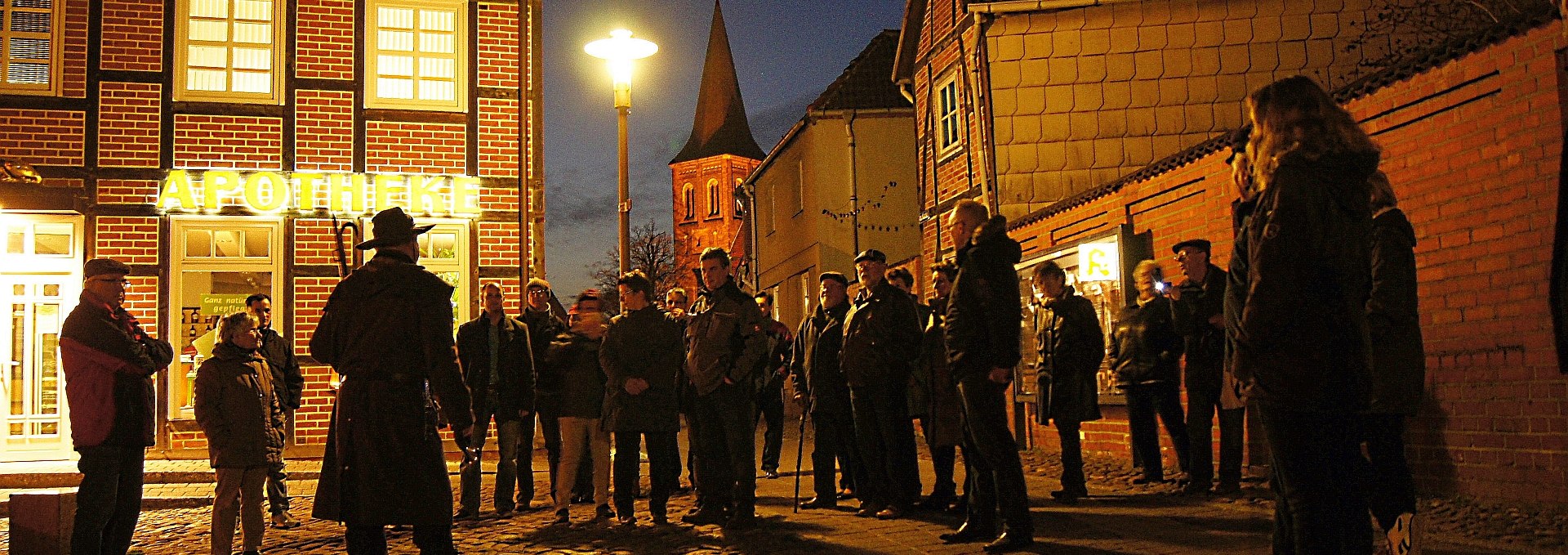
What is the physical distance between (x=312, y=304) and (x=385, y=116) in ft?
7.68

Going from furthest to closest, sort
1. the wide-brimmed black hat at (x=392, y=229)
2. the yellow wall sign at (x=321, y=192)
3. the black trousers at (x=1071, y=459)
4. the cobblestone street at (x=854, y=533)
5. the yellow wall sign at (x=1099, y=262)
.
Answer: the yellow wall sign at (x=321, y=192), the yellow wall sign at (x=1099, y=262), the black trousers at (x=1071, y=459), the cobblestone street at (x=854, y=533), the wide-brimmed black hat at (x=392, y=229)

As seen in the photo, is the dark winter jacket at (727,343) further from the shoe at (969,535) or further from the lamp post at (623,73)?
the lamp post at (623,73)

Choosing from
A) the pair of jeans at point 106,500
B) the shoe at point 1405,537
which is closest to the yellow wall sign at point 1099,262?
the shoe at point 1405,537

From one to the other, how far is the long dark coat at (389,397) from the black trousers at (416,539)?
43mm

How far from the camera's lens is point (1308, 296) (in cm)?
336

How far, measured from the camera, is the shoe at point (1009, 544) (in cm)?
590

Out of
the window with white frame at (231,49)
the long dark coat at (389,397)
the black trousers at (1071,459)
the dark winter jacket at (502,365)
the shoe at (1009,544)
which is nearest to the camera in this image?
the long dark coat at (389,397)

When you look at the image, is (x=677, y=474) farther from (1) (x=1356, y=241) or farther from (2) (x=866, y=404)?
(1) (x=1356, y=241)

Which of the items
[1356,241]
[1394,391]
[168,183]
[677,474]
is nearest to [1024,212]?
[677,474]

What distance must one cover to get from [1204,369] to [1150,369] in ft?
1.68

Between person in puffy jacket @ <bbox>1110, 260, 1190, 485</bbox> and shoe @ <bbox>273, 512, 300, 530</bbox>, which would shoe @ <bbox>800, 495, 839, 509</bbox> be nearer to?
person in puffy jacket @ <bbox>1110, 260, 1190, 485</bbox>

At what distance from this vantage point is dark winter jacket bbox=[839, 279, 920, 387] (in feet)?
26.0

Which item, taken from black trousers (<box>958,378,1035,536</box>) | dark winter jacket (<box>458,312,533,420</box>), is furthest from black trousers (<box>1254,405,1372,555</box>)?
dark winter jacket (<box>458,312,533,420</box>)

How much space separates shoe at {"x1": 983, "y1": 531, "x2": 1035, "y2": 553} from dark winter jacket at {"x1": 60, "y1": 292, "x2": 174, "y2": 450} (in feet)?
14.6
